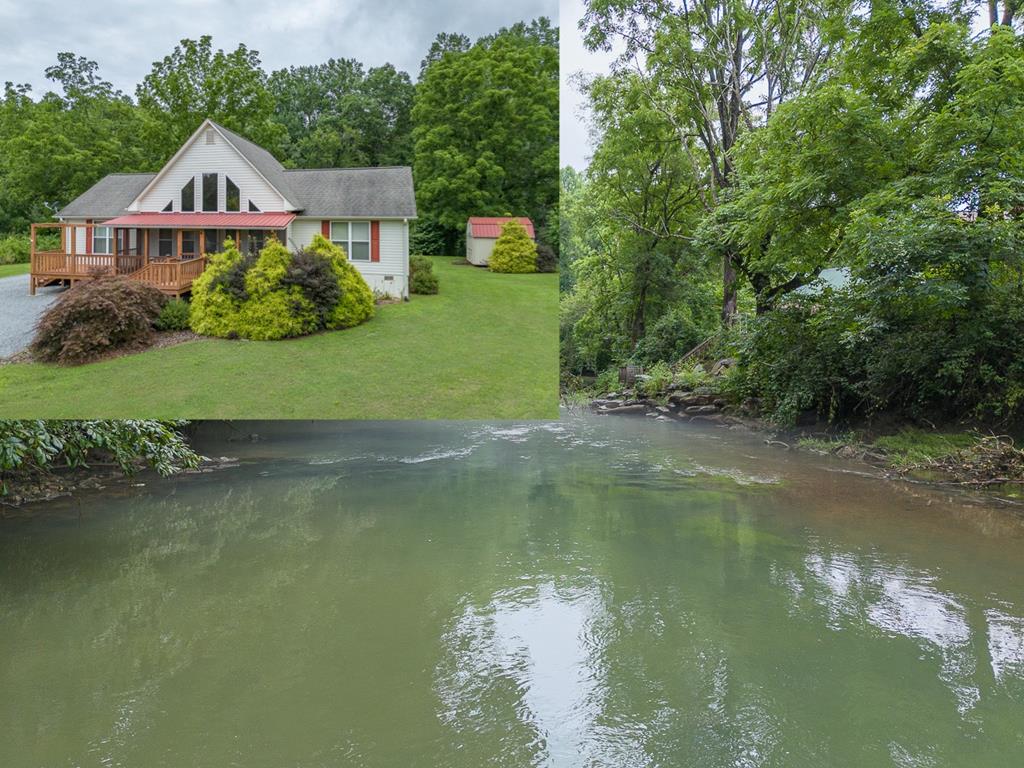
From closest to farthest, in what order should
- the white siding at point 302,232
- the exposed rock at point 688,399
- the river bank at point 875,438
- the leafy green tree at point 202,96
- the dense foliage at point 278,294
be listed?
the dense foliage at point 278,294
the leafy green tree at point 202,96
the white siding at point 302,232
the river bank at point 875,438
the exposed rock at point 688,399

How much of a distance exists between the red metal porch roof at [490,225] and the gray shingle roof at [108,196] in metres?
2.46

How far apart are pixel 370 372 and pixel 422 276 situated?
904mm

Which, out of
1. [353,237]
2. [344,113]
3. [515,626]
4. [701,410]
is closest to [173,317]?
[353,237]

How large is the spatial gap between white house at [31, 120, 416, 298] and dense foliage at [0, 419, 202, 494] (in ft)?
3.72

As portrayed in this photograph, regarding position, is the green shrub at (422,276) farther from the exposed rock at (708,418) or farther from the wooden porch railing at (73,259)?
the exposed rock at (708,418)

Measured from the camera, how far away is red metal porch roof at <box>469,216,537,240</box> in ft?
22.4

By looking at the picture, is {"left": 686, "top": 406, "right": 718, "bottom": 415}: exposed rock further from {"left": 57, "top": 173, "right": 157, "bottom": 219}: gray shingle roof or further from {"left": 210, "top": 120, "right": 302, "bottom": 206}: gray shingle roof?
{"left": 57, "top": 173, "right": 157, "bottom": 219}: gray shingle roof

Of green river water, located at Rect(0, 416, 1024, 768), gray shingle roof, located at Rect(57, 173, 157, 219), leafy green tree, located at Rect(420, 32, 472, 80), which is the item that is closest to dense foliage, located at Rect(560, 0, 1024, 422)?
green river water, located at Rect(0, 416, 1024, 768)

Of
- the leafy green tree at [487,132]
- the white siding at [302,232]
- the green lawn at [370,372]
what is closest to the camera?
the green lawn at [370,372]

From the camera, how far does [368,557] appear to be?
246 inches

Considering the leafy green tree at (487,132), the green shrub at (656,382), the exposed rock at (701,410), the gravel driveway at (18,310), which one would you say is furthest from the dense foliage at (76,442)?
the green shrub at (656,382)

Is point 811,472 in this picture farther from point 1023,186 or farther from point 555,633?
point 555,633

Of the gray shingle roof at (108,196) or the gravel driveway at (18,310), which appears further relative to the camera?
the gray shingle roof at (108,196)

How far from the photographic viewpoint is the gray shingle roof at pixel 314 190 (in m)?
6.39
